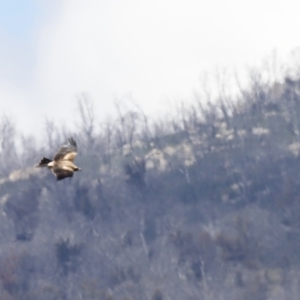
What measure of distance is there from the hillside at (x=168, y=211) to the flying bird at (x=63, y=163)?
44.6 meters

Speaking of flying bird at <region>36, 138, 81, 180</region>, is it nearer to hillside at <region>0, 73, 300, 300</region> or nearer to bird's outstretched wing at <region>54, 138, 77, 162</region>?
bird's outstretched wing at <region>54, 138, 77, 162</region>

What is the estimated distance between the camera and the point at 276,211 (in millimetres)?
83375

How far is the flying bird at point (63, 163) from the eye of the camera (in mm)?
25984

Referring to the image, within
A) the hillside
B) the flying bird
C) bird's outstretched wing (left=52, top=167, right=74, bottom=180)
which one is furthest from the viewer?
the hillside

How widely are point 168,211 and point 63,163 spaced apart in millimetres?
61935

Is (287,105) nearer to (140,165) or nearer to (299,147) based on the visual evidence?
(299,147)

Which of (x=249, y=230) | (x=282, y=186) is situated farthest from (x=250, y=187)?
(x=249, y=230)

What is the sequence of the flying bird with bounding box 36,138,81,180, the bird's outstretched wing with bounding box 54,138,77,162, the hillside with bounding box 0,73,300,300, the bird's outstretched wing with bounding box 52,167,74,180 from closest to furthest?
1. the bird's outstretched wing with bounding box 52,167,74,180
2. the flying bird with bounding box 36,138,81,180
3. the bird's outstretched wing with bounding box 54,138,77,162
4. the hillside with bounding box 0,73,300,300

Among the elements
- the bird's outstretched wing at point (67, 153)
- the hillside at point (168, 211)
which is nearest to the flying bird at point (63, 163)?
the bird's outstretched wing at point (67, 153)

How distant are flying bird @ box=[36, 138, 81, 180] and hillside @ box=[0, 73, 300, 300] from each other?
44.6 metres

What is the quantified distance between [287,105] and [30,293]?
35.3 meters

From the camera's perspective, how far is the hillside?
7588cm

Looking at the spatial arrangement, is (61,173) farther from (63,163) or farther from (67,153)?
(67,153)

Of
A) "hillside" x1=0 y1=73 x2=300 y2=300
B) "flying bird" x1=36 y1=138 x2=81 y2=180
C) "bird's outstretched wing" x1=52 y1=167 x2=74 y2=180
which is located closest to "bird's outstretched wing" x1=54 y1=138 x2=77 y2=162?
"flying bird" x1=36 y1=138 x2=81 y2=180
